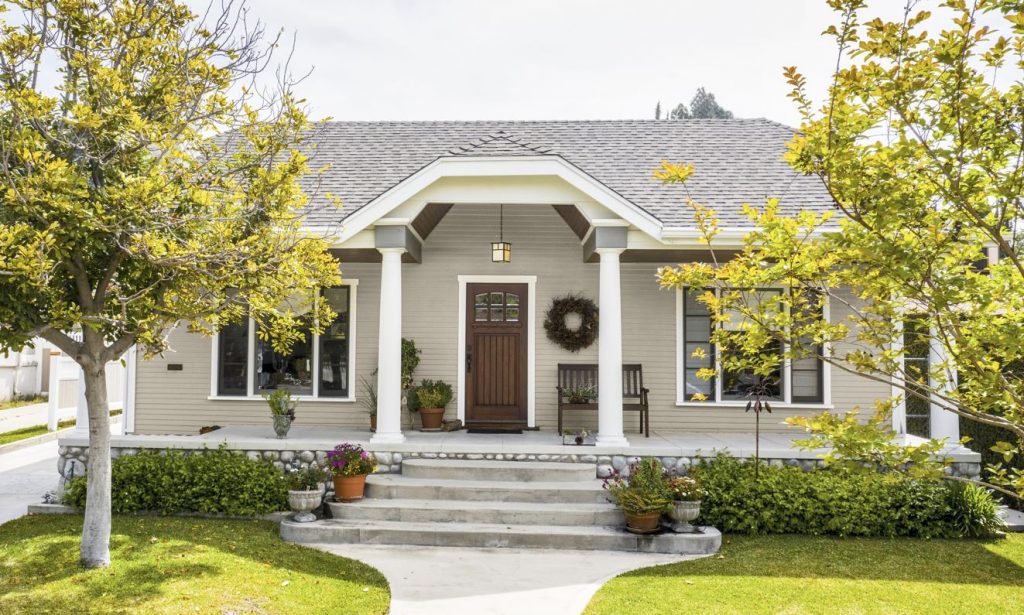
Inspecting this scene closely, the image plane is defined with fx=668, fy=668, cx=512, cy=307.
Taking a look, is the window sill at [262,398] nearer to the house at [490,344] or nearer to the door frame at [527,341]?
the house at [490,344]

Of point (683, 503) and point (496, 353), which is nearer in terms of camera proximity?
point (683, 503)

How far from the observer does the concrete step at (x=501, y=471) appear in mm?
7473

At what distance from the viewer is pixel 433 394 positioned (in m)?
9.21

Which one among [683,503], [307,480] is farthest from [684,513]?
[307,480]

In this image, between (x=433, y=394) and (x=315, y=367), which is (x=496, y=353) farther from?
(x=315, y=367)

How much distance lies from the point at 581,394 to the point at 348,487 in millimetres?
3389

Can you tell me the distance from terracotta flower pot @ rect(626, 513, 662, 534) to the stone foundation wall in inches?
46.0

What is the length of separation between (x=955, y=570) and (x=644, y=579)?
111 inches

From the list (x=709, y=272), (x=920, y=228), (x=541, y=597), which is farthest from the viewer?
(x=541, y=597)

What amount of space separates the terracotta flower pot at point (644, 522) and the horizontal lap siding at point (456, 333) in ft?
10.2

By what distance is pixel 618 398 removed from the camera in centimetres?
797

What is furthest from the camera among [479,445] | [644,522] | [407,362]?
[407,362]

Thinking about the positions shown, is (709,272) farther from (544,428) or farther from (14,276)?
(544,428)

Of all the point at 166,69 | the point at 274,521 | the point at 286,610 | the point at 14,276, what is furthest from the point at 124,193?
the point at 274,521
